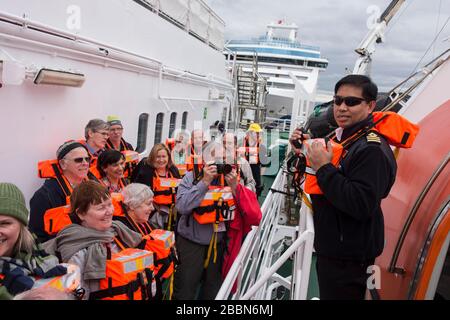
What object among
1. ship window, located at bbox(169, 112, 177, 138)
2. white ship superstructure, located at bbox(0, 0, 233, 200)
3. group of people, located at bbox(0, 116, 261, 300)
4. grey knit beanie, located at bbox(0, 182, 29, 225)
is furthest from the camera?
ship window, located at bbox(169, 112, 177, 138)

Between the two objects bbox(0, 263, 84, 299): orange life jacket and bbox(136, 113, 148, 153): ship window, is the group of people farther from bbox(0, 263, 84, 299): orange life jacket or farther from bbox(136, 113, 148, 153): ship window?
bbox(136, 113, 148, 153): ship window

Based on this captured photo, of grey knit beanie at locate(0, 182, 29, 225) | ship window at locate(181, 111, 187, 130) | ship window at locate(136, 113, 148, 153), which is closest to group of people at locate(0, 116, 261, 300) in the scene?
grey knit beanie at locate(0, 182, 29, 225)

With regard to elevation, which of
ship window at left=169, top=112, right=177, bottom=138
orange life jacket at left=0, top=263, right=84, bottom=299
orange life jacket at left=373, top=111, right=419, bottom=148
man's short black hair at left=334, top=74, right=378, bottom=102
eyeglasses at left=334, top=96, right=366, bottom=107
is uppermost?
man's short black hair at left=334, top=74, right=378, bottom=102

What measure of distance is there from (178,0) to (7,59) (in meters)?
5.16

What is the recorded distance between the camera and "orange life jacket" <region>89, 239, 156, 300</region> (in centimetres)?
189

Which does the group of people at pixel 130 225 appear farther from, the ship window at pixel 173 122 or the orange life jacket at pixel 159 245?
the ship window at pixel 173 122

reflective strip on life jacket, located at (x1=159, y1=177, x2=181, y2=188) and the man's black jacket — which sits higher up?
the man's black jacket

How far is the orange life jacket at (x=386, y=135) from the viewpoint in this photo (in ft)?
5.62

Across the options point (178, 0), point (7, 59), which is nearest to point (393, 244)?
point (7, 59)

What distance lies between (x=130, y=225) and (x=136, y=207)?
0.41ft

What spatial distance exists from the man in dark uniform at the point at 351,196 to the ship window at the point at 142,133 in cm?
451

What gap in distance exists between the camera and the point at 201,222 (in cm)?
255

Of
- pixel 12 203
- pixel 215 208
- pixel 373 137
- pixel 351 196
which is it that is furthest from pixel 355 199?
pixel 12 203

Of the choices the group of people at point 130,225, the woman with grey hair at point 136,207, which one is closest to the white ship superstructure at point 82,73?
the group of people at point 130,225
